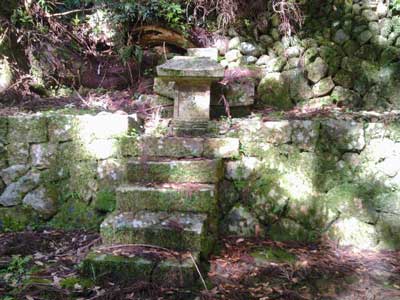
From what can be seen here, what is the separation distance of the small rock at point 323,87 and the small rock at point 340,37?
26.1 inches

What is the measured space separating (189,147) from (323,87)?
2.17 m

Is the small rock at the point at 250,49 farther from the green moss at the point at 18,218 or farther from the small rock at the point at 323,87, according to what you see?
the green moss at the point at 18,218

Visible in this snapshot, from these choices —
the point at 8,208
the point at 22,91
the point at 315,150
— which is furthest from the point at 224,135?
the point at 22,91

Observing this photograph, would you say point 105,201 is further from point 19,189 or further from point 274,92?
point 274,92

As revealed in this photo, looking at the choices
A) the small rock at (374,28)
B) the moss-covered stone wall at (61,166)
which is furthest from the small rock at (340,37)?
the moss-covered stone wall at (61,166)

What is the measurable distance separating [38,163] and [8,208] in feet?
1.83

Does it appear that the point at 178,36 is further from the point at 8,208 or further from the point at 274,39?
the point at 8,208

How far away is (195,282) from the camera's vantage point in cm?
274

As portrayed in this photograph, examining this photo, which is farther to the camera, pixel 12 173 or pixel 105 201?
pixel 12 173

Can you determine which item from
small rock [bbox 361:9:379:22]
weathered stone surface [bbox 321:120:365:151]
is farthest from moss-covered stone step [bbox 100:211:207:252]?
small rock [bbox 361:9:379:22]

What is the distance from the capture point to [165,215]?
3.12 m

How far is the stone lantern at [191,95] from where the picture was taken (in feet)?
12.7

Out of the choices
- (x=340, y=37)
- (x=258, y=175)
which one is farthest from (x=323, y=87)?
(x=258, y=175)

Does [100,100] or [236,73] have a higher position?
[236,73]
